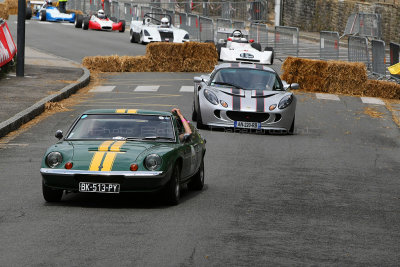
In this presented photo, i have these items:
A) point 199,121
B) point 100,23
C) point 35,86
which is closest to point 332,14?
point 100,23

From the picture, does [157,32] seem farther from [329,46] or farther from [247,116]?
[247,116]

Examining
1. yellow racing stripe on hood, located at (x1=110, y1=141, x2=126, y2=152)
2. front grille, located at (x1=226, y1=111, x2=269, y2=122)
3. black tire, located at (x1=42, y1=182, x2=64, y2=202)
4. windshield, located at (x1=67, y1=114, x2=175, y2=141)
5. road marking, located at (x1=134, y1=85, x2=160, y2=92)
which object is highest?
windshield, located at (x1=67, y1=114, x2=175, y2=141)

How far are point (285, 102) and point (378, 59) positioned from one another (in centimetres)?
1224

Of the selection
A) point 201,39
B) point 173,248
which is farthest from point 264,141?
point 201,39

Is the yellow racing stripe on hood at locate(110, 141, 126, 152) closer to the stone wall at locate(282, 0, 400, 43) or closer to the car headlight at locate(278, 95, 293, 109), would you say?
the car headlight at locate(278, 95, 293, 109)

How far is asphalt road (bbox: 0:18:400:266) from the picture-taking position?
8445 millimetres

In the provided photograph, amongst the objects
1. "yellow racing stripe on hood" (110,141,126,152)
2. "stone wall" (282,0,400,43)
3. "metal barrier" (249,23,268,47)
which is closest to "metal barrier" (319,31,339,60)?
"metal barrier" (249,23,268,47)

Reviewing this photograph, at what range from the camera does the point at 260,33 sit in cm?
4050

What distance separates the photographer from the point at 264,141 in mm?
18484

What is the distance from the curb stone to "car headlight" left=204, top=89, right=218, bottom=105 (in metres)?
3.73

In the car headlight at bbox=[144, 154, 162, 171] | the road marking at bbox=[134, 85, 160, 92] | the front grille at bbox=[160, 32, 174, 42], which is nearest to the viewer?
the car headlight at bbox=[144, 154, 162, 171]

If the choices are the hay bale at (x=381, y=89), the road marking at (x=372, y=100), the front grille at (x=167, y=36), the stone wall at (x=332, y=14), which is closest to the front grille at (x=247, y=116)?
the road marking at (x=372, y=100)

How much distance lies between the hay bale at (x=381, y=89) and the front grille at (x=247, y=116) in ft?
32.6

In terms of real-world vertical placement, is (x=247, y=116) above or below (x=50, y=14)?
below
